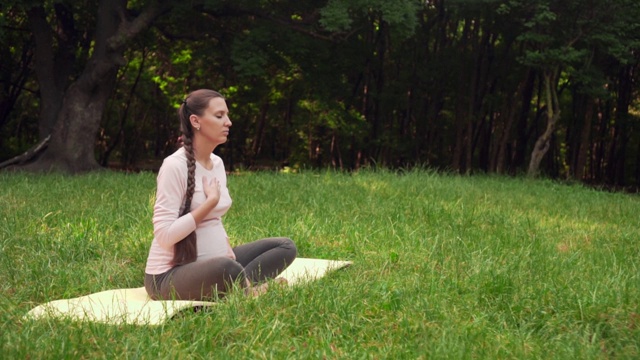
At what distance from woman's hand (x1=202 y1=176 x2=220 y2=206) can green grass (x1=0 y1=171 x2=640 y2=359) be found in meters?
0.68

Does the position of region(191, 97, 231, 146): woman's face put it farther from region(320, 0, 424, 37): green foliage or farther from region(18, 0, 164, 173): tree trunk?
region(18, 0, 164, 173): tree trunk

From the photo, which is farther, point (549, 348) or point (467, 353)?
point (549, 348)

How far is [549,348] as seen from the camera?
429cm

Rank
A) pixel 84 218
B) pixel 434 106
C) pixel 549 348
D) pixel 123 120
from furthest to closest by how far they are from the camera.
Answer: pixel 434 106 < pixel 123 120 < pixel 84 218 < pixel 549 348

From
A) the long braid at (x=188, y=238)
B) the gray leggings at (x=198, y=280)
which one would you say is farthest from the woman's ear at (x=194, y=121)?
the gray leggings at (x=198, y=280)

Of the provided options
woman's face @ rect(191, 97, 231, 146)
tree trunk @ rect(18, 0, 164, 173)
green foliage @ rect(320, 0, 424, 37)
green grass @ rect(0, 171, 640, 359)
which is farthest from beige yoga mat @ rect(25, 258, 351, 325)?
tree trunk @ rect(18, 0, 164, 173)

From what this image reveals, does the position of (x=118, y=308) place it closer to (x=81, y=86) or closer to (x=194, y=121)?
(x=194, y=121)

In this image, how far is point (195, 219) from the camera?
4895 mm

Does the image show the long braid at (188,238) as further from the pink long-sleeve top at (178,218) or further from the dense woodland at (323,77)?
the dense woodland at (323,77)

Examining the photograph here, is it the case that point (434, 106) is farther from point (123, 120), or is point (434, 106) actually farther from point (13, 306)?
point (13, 306)

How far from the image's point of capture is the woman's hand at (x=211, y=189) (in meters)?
4.93

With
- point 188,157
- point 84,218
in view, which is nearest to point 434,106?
point 84,218

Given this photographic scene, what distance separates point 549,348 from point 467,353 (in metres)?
0.64

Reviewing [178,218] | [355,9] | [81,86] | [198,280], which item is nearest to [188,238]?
[178,218]
